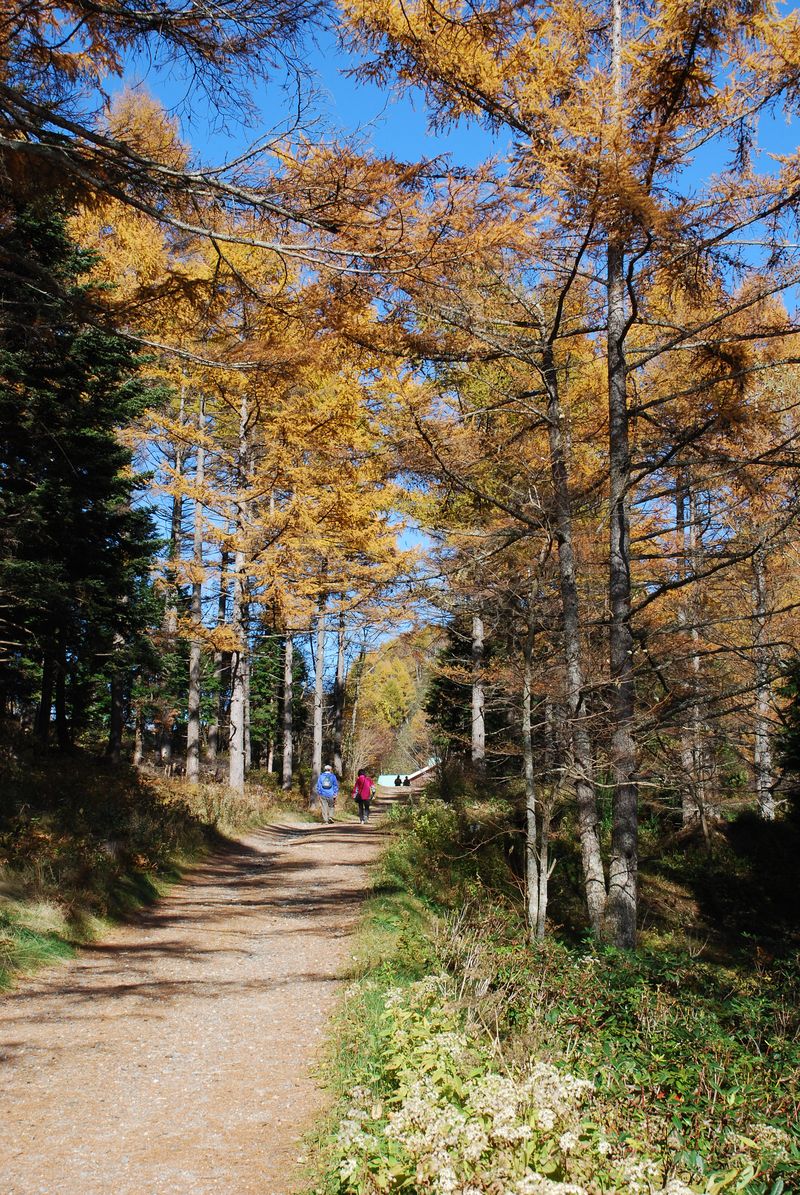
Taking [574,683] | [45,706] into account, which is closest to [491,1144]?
[574,683]

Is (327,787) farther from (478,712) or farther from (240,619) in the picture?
(240,619)

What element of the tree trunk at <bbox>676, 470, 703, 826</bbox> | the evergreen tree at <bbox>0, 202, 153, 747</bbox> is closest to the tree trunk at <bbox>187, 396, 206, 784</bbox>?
the evergreen tree at <bbox>0, 202, 153, 747</bbox>

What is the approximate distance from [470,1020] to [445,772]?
44.1 feet

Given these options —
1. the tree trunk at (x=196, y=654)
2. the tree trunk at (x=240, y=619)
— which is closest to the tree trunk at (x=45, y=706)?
the tree trunk at (x=196, y=654)

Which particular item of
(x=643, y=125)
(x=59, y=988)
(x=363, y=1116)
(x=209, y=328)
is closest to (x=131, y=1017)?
(x=59, y=988)

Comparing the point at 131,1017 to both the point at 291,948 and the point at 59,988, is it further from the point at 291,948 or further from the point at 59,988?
the point at 291,948

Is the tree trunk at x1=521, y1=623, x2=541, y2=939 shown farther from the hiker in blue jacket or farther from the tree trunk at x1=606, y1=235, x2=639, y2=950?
the hiker in blue jacket

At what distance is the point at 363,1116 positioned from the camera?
11.3 ft

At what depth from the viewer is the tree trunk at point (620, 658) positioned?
8.33 m

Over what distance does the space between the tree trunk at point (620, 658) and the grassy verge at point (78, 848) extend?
16.9 ft

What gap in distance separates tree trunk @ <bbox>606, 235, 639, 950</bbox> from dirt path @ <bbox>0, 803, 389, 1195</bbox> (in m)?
2.84

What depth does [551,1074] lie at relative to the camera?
3109 mm

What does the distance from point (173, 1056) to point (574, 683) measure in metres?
5.80

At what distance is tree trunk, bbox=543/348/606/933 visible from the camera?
912cm
